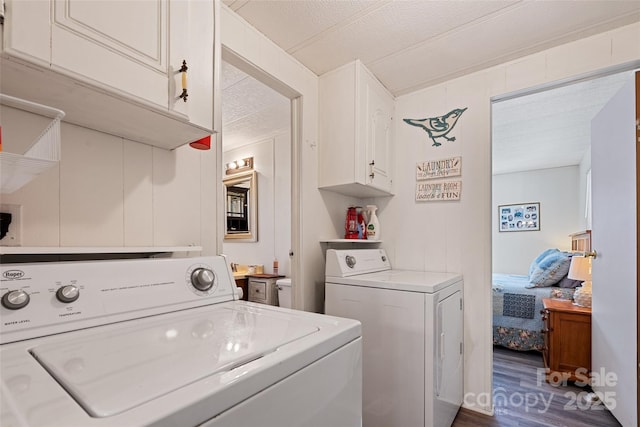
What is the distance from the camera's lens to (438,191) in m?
2.22

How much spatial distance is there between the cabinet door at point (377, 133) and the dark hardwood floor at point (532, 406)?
5.19 ft

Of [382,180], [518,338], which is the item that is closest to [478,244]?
[382,180]

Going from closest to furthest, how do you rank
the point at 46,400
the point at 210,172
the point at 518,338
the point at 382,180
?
1. the point at 46,400
2. the point at 210,172
3. the point at 382,180
4. the point at 518,338

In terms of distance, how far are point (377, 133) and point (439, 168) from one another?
0.51 m

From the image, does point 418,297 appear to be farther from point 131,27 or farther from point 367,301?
point 131,27

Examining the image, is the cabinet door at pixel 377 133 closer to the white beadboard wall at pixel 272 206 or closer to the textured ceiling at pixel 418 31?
the textured ceiling at pixel 418 31

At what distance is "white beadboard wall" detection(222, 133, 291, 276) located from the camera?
142 inches

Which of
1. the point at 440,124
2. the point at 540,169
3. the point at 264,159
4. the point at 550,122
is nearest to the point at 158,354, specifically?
the point at 440,124

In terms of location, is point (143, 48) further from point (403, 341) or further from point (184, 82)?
point (403, 341)

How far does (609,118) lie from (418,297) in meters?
1.68

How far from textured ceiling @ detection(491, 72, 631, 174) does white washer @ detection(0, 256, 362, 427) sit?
98.9 inches

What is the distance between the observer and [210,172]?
1.46 metres

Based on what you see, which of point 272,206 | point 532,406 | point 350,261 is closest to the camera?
point 350,261

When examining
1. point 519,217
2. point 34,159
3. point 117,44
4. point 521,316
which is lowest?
point 521,316
